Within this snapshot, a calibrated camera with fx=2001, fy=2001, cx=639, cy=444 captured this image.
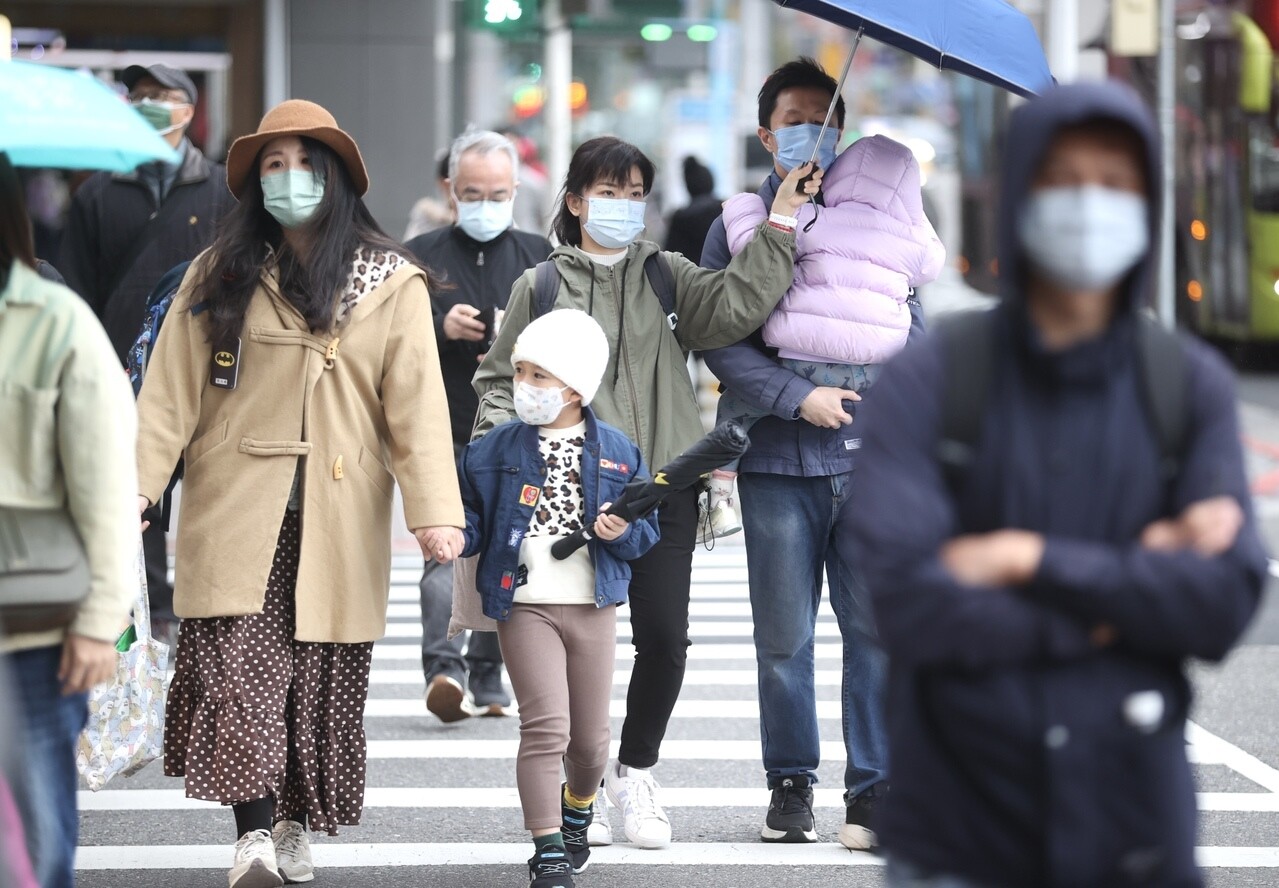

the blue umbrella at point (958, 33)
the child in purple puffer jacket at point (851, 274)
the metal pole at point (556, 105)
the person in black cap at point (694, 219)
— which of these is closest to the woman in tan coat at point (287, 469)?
the child in purple puffer jacket at point (851, 274)

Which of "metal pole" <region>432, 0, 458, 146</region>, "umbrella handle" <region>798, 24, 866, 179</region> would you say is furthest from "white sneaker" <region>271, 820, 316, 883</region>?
"metal pole" <region>432, 0, 458, 146</region>

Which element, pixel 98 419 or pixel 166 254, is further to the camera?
pixel 166 254

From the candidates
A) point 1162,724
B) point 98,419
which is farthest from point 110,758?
point 1162,724

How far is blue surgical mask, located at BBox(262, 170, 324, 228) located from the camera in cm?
518

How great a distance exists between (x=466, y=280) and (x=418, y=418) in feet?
7.55

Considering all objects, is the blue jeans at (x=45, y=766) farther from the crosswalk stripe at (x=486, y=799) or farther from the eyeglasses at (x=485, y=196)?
the eyeglasses at (x=485, y=196)

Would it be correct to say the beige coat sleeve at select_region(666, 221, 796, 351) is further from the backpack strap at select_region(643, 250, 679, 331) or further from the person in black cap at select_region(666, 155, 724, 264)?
the person in black cap at select_region(666, 155, 724, 264)

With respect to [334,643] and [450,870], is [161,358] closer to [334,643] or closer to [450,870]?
[334,643]

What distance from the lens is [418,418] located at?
17.1 ft

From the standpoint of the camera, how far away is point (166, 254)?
761 cm

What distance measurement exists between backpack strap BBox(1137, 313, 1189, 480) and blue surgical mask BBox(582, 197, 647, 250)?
300 cm

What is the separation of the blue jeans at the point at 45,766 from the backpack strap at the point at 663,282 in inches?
91.4

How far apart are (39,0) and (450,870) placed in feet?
49.2

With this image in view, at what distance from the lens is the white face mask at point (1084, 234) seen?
104 inches
